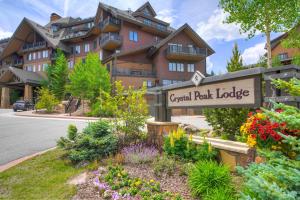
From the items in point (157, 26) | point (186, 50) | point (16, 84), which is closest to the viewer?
point (186, 50)

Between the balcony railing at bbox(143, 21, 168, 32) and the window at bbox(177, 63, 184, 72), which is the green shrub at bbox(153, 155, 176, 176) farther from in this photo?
the balcony railing at bbox(143, 21, 168, 32)

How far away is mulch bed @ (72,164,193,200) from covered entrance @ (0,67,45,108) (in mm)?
40501

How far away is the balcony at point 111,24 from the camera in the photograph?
109 feet

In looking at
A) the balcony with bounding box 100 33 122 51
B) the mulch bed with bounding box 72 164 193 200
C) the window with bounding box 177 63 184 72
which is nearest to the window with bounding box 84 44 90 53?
the balcony with bounding box 100 33 122 51

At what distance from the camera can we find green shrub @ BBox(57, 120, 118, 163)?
5.86m

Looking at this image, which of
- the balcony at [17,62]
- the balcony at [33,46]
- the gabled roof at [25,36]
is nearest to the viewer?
the gabled roof at [25,36]

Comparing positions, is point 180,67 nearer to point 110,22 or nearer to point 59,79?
point 110,22

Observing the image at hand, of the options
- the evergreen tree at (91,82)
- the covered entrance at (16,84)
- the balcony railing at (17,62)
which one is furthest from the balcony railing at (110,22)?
the balcony railing at (17,62)

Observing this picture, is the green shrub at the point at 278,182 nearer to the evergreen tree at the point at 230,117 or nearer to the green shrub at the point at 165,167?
the green shrub at the point at 165,167

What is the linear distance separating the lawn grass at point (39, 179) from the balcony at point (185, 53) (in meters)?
28.9

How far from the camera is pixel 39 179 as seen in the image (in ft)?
16.5

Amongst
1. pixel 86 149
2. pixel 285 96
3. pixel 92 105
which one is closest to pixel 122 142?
pixel 86 149

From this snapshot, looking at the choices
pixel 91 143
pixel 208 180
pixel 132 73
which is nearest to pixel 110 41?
pixel 132 73

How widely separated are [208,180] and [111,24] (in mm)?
32951
